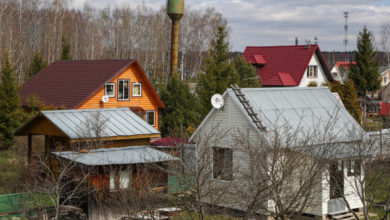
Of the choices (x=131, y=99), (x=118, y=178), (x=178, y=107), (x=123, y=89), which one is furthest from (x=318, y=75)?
(x=118, y=178)

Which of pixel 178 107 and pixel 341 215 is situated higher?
pixel 178 107

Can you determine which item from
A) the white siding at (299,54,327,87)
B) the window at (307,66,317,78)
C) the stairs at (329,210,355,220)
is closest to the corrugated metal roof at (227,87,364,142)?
the stairs at (329,210,355,220)

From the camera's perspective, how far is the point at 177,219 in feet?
51.6

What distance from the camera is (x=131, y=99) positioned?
1517 inches

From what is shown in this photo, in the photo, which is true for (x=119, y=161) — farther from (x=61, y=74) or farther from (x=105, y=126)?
(x=61, y=74)

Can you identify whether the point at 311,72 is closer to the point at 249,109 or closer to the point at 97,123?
the point at 249,109

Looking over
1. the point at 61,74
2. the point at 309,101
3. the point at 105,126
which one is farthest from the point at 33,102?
the point at 309,101

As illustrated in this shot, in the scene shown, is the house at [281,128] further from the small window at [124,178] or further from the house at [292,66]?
the house at [292,66]

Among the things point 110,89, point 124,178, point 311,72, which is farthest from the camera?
point 311,72

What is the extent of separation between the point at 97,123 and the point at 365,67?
1483 inches

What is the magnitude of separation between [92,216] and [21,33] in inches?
2202

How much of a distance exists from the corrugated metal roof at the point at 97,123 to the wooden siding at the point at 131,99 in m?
11.4

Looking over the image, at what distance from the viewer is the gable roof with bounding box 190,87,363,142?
842 inches

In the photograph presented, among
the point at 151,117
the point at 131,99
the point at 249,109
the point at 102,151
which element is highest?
the point at 131,99
